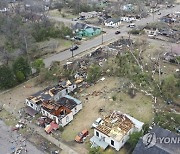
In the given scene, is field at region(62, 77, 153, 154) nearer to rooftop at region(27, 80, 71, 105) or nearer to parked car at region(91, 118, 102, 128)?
parked car at region(91, 118, 102, 128)

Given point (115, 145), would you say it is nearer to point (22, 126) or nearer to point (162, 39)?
point (22, 126)

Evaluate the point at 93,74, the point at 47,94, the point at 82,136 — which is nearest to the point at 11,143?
the point at 82,136

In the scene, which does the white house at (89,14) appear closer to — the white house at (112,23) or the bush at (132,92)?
the white house at (112,23)

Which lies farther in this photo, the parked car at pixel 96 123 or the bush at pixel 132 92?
the bush at pixel 132 92

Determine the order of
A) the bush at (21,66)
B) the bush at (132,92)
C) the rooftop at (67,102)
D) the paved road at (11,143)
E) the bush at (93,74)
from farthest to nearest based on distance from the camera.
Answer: the bush at (93,74) → the bush at (21,66) → the bush at (132,92) → the rooftop at (67,102) → the paved road at (11,143)

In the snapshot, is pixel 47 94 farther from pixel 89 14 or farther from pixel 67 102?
pixel 89 14

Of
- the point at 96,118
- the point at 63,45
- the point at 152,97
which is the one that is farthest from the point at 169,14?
the point at 96,118

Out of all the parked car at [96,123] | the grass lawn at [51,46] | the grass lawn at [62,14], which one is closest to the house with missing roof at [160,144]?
the parked car at [96,123]
